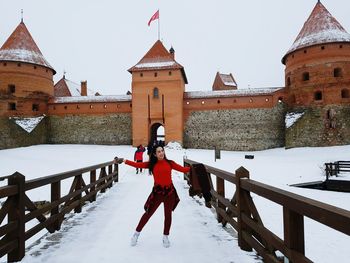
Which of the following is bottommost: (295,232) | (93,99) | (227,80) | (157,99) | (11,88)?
(295,232)

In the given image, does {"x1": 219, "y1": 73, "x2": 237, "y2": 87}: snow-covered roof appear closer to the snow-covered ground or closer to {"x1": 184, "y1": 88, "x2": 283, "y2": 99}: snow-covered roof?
{"x1": 184, "y1": 88, "x2": 283, "y2": 99}: snow-covered roof

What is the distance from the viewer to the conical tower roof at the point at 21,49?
23828 millimetres

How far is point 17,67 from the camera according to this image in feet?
78.2

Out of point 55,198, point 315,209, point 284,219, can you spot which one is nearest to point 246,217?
point 284,219

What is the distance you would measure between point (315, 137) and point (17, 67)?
2354cm

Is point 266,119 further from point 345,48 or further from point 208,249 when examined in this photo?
point 208,249

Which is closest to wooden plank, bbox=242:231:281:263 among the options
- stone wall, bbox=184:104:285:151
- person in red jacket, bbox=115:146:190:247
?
person in red jacket, bbox=115:146:190:247

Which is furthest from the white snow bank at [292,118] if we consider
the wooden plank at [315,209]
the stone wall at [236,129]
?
the wooden plank at [315,209]

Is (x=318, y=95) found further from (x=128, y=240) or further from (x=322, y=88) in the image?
(x=128, y=240)

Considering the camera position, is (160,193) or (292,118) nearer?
(160,193)

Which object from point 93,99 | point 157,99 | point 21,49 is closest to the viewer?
point 157,99

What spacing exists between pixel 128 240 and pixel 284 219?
6.66ft

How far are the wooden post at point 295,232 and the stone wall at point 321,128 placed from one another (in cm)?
2102

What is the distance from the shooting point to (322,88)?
2144 centimetres
